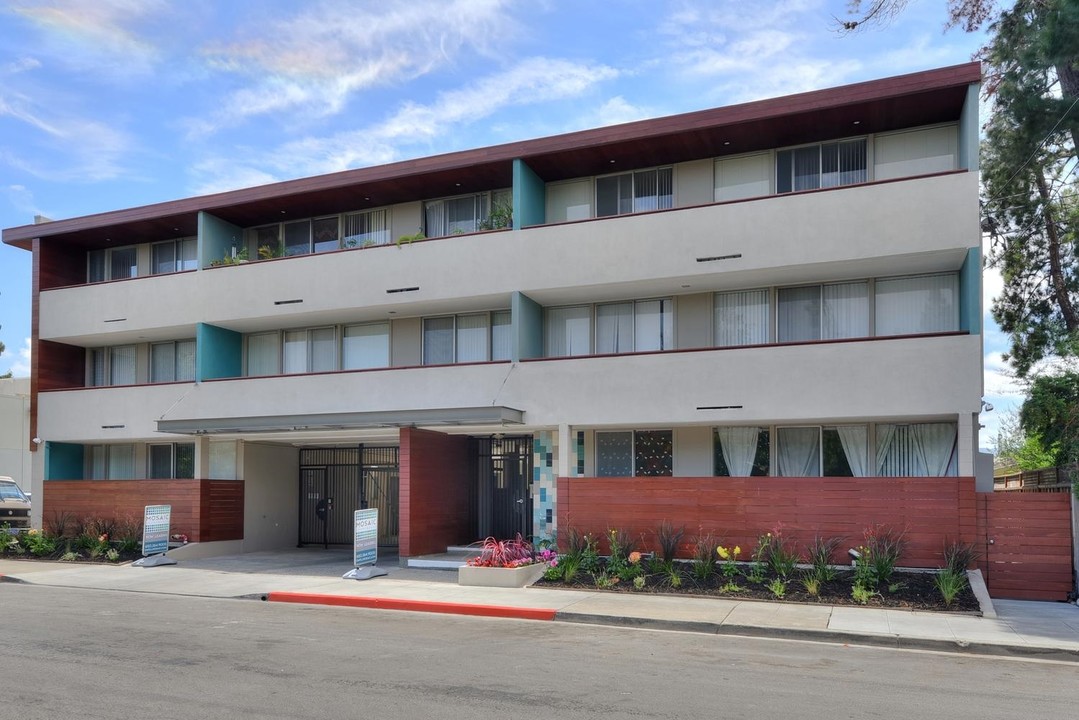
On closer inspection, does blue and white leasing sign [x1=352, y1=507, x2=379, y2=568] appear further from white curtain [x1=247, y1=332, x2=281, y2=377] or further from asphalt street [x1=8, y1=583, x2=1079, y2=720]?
white curtain [x1=247, y1=332, x2=281, y2=377]

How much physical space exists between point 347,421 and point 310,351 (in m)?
4.67

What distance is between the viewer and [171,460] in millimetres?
25703

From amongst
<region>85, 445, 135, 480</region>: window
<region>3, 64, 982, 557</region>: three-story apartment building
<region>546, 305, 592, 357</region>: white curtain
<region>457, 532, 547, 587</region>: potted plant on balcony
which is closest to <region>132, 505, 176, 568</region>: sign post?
<region>3, 64, 982, 557</region>: three-story apartment building

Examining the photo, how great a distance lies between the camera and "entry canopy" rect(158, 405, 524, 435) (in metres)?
18.8

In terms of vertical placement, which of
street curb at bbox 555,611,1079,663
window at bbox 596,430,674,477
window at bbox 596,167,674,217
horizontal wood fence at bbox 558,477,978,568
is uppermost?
window at bbox 596,167,674,217

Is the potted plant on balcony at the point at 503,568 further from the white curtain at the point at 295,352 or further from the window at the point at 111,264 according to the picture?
the window at the point at 111,264

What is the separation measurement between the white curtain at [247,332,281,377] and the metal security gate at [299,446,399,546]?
2.82 meters

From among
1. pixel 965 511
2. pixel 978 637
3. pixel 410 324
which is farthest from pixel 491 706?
pixel 410 324

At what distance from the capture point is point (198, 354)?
23438 mm

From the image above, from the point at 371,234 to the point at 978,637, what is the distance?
16618 millimetres

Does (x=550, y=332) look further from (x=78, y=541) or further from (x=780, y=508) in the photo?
(x=78, y=541)

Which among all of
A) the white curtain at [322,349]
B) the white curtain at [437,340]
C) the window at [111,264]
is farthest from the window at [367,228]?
the window at [111,264]

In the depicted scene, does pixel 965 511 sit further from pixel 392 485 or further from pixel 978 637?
pixel 392 485

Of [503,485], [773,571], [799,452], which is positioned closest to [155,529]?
[503,485]
